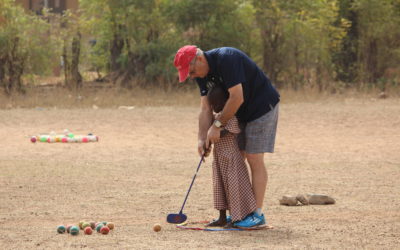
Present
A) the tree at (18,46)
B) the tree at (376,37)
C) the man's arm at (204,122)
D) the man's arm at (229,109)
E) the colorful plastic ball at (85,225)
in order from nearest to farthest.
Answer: the man's arm at (229,109)
the colorful plastic ball at (85,225)
the man's arm at (204,122)
the tree at (18,46)
the tree at (376,37)

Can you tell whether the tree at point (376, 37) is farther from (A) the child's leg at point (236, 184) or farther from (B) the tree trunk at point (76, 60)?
(A) the child's leg at point (236, 184)

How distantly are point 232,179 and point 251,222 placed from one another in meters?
0.38

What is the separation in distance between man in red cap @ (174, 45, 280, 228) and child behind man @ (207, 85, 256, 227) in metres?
0.06

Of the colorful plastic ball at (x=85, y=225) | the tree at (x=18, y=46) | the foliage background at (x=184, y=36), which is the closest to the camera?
the colorful plastic ball at (x=85, y=225)

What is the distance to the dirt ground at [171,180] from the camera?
237 inches

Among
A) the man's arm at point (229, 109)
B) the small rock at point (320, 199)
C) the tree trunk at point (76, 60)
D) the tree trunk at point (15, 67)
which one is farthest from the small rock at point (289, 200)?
the tree trunk at point (76, 60)

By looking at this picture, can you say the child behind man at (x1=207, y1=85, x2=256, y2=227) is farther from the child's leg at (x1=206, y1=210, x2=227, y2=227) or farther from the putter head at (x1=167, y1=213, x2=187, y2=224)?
the putter head at (x1=167, y1=213, x2=187, y2=224)

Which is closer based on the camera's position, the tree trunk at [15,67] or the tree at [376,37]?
the tree trunk at [15,67]

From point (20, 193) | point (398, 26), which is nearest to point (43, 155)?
point (20, 193)

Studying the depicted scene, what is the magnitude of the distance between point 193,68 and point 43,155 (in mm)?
6110

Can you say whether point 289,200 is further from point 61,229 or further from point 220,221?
point 61,229

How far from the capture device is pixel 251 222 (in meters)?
6.28

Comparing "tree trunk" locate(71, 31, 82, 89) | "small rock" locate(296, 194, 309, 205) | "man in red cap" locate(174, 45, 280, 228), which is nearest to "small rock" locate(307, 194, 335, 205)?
"small rock" locate(296, 194, 309, 205)

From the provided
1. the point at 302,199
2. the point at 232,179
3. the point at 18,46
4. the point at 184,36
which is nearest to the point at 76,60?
the point at 18,46
